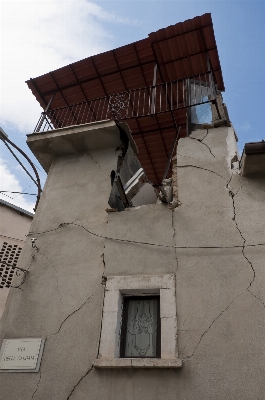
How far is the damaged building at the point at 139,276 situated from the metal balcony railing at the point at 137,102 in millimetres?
819

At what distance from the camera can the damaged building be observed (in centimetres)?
381

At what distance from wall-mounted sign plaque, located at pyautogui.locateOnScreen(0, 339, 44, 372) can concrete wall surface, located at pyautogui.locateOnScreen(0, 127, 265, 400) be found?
9 centimetres

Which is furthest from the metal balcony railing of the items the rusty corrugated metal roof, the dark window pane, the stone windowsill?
the stone windowsill

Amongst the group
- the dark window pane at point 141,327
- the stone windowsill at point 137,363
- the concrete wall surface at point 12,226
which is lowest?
the stone windowsill at point 137,363

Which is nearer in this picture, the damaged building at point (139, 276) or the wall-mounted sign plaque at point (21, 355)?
the damaged building at point (139, 276)

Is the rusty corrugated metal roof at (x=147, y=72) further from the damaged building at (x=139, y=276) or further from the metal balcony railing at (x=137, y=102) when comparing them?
the damaged building at (x=139, y=276)

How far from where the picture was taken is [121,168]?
259 inches

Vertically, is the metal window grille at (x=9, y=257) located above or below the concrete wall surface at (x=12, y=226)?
below

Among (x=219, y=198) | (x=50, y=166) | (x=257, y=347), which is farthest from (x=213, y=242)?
(x=50, y=166)

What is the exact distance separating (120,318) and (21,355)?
62.6 inches

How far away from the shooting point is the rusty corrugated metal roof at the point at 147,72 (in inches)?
318

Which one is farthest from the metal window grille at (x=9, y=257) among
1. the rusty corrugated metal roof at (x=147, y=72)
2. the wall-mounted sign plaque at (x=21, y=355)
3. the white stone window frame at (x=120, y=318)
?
the white stone window frame at (x=120, y=318)

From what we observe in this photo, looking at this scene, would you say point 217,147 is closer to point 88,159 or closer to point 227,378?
point 88,159

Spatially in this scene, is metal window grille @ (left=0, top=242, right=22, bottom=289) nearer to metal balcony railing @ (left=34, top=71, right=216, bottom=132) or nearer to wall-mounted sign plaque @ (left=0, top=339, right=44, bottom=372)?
metal balcony railing @ (left=34, top=71, right=216, bottom=132)
